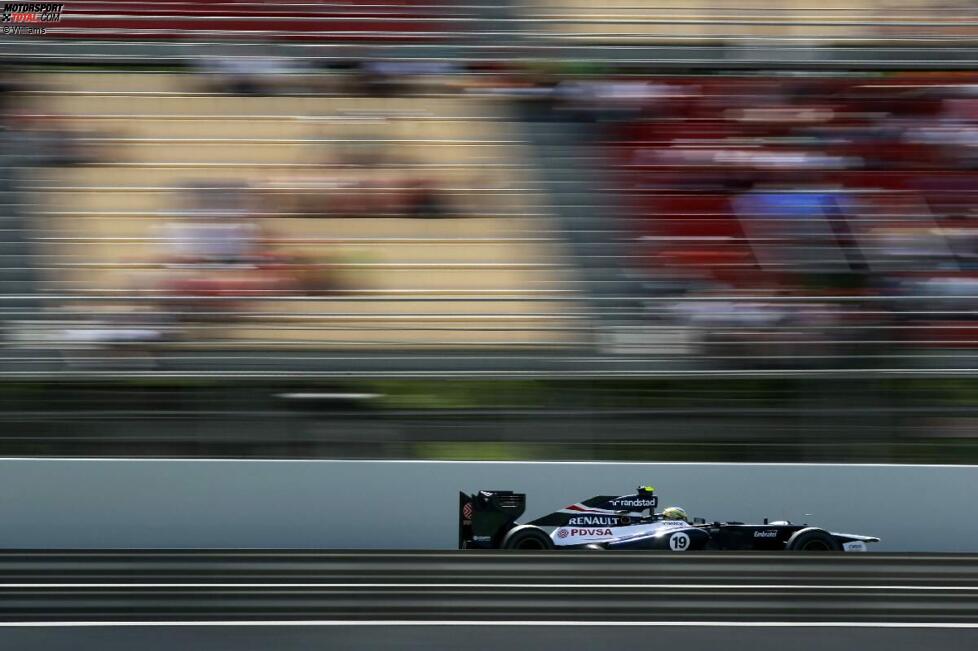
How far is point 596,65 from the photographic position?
7805mm

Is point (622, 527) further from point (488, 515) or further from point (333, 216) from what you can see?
point (333, 216)

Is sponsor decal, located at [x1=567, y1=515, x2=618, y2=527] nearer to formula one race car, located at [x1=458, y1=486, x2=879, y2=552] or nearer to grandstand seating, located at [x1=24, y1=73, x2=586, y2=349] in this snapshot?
formula one race car, located at [x1=458, y1=486, x2=879, y2=552]

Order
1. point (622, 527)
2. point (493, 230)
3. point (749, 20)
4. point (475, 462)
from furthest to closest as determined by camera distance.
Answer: point (749, 20) < point (493, 230) < point (475, 462) < point (622, 527)

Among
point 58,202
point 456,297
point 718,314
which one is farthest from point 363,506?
point 58,202

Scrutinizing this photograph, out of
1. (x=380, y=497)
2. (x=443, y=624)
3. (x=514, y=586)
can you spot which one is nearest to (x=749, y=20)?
(x=380, y=497)

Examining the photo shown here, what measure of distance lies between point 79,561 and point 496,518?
1.98m

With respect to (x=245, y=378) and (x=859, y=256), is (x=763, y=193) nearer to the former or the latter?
(x=859, y=256)

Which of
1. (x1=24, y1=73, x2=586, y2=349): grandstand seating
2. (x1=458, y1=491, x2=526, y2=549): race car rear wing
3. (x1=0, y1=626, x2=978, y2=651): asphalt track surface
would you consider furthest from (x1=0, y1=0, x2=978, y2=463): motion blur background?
(x1=0, y1=626, x2=978, y2=651): asphalt track surface

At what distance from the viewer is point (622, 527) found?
5922mm

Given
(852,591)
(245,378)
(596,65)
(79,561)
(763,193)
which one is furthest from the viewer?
(596,65)

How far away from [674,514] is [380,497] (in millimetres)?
1453

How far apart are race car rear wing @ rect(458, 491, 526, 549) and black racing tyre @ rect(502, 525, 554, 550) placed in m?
0.04

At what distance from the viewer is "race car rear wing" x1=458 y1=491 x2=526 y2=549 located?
19.6 ft

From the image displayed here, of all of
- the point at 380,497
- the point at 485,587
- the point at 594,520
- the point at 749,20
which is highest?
the point at 749,20
